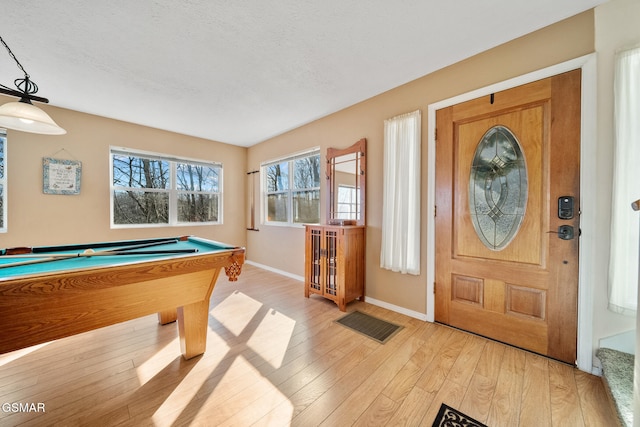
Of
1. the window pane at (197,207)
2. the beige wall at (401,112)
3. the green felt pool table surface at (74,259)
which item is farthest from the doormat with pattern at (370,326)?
the window pane at (197,207)

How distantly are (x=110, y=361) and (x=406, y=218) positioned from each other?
2988mm

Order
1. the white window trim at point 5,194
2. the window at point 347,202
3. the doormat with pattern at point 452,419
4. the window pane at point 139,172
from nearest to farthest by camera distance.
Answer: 1. the doormat with pattern at point 452,419
2. the white window trim at point 5,194
3. the window at point 347,202
4. the window pane at point 139,172

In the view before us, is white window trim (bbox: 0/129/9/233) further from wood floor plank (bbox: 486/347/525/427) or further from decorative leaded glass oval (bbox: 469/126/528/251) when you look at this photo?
decorative leaded glass oval (bbox: 469/126/528/251)

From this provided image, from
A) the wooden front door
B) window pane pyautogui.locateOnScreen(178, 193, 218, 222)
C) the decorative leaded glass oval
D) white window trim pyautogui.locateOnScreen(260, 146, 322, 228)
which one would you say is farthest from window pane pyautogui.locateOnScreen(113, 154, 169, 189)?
the decorative leaded glass oval

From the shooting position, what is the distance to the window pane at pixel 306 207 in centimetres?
A: 392

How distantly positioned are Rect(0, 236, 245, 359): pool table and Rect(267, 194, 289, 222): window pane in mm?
2523

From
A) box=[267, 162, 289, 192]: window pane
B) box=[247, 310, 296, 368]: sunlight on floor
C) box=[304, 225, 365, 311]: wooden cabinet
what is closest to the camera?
box=[247, 310, 296, 368]: sunlight on floor

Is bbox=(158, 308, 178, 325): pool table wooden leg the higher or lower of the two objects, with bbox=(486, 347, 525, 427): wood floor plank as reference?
higher

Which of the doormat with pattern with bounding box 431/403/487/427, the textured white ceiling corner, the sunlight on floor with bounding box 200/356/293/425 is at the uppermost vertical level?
the textured white ceiling corner

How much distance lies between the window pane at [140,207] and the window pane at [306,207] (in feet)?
8.06

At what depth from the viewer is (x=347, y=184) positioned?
332 cm

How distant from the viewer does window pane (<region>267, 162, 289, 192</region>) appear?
448 centimetres

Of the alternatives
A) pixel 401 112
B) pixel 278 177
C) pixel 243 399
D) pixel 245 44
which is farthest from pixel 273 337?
pixel 278 177

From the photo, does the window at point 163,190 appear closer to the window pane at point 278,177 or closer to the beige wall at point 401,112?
the window pane at point 278,177
